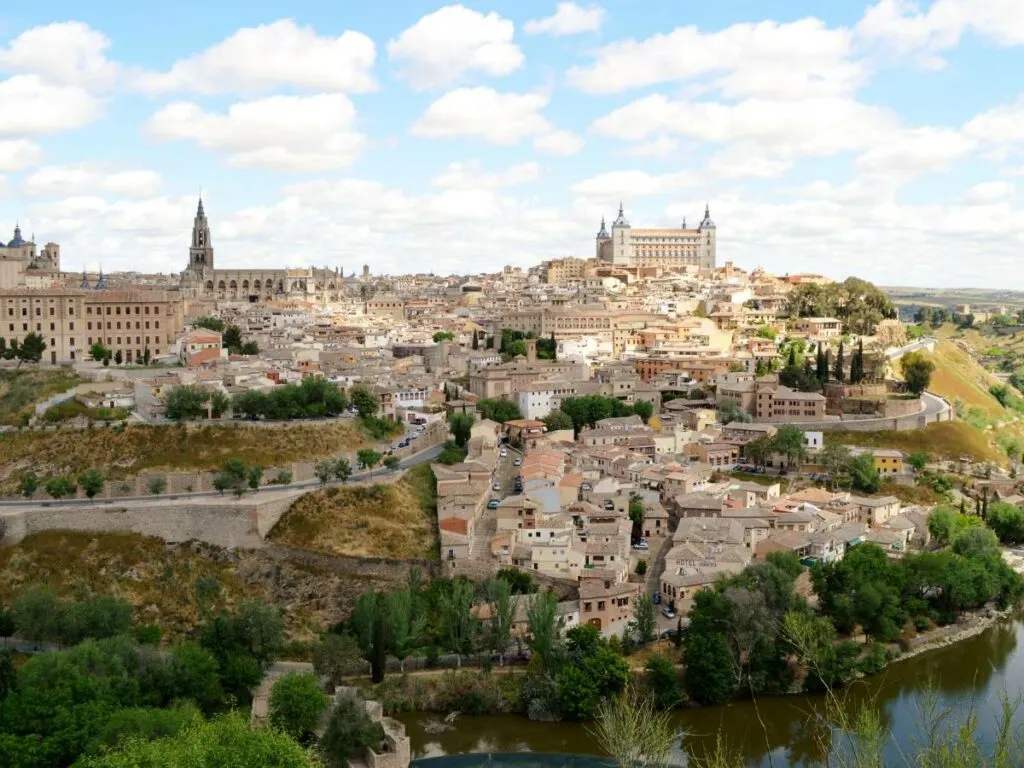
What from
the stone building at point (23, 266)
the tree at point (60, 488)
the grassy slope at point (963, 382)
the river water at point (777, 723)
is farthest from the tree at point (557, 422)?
the stone building at point (23, 266)

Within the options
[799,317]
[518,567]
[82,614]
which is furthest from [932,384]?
[82,614]

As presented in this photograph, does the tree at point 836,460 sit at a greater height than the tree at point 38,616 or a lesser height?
greater

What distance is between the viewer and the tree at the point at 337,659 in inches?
665

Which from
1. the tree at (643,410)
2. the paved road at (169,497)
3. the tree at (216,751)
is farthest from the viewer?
the tree at (643,410)

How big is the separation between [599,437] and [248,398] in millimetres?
8723

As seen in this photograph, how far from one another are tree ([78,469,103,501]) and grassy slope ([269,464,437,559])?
11.3 ft

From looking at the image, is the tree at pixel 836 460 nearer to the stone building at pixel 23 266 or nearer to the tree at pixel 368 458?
the tree at pixel 368 458

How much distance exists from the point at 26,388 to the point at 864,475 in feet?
65.3

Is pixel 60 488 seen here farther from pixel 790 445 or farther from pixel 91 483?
pixel 790 445

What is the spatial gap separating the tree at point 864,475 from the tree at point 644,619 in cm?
968

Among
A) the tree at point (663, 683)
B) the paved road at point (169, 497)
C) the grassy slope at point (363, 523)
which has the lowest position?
the tree at point (663, 683)

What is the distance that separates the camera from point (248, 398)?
2441 cm

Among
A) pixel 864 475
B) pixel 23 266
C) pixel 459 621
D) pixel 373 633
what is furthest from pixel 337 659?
pixel 23 266

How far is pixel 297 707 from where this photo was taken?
14750 millimetres
